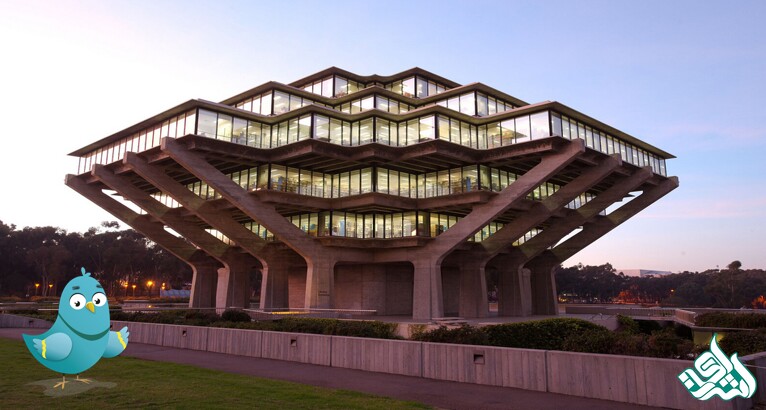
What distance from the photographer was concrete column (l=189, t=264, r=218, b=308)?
6053 centimetres

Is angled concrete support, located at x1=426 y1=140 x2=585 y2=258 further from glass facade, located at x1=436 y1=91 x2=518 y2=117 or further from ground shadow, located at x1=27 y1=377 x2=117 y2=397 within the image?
ground shadow, located at x1=27 y1=377 x2=117 y2=397

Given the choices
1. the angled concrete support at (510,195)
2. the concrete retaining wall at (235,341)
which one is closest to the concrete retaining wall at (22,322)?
the concrete retaining wall at (235,341)

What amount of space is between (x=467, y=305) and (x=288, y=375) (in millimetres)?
37849

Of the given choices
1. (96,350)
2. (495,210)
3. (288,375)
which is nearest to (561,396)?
(288,375)

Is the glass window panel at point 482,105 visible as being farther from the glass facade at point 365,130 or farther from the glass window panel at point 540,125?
the glass window panel at point 540,125

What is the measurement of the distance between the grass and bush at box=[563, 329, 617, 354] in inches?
237

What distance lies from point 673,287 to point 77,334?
143087 mm

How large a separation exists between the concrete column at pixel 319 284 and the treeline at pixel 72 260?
57.6 metres

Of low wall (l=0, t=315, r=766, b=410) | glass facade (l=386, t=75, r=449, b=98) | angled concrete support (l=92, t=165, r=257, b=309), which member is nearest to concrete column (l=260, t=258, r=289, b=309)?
angled concrete support (l=92, t=165, r=257, b=309)

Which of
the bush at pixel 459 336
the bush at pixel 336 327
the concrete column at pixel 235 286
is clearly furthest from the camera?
the concrete column at pixel 235 286

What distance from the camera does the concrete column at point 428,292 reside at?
4681 cm

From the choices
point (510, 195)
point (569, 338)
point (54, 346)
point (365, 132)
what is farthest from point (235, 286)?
point (54, 346)

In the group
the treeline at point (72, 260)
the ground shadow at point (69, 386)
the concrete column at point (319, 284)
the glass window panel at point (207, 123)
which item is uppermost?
the glass window panel at point (207, 123)

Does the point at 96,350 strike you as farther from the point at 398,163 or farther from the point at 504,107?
the point at 504,107
